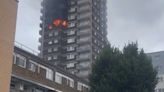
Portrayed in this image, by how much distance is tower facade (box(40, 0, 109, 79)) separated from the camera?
102 meters

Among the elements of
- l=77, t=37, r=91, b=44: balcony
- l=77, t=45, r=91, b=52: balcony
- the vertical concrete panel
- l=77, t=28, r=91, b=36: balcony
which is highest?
l=77, t=28, r=91, b=36: balcony

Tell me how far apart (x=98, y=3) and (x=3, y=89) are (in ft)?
288

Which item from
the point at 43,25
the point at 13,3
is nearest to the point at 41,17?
the point at 43,25

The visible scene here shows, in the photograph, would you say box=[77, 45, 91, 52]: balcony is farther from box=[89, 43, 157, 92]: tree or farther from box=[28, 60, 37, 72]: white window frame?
box=[28, 60, 37, 72]: white window frame

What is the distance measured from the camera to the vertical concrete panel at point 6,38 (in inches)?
1087

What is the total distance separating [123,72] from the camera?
1750 inches

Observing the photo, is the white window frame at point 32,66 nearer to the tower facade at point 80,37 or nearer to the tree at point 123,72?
the tree at point 123,72

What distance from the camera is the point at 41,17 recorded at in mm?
116312

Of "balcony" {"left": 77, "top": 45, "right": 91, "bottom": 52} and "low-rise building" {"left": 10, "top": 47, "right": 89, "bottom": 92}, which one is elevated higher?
"balcony" {"left": 77, "top": 45, "right": 91, "bottom": 52}

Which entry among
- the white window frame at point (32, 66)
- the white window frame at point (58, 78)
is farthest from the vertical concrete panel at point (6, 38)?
the white window frame at point (58, 78)

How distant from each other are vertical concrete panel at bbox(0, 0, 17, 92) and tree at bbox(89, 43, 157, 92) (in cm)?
1835

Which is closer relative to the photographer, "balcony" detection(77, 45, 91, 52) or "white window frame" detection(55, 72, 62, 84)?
"white window frame" detection(55, 72, 62, 84)

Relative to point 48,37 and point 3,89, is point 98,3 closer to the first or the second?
point 48,37

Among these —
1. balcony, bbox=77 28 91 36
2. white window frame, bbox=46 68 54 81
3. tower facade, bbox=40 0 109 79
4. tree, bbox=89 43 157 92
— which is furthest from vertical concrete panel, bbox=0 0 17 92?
balcony, bbox=77 28 91 36
